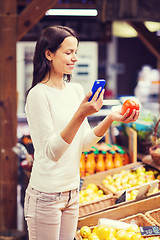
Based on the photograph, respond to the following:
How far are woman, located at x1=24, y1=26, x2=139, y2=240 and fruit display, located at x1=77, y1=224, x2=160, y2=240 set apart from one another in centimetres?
44

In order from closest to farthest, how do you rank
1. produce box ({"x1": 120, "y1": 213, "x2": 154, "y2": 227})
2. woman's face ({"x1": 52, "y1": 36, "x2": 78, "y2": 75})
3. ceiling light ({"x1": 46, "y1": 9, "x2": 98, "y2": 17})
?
woman's face ({"x1": 52, "y1": 36, "x2": 78, "y2": 75}), produce box ({"x1": 120, "y1": 213, "x2": 154, "y2": 227}), ceiling light ({"x1": 46, "y1": 9, "x2": 98, "y2": 17})

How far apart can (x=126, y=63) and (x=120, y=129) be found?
9.65 m

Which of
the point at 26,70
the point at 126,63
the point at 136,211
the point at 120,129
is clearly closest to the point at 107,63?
the point at 126,63

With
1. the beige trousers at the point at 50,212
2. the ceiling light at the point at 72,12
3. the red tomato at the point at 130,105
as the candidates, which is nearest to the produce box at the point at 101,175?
the beige trousers at the point at 50,212

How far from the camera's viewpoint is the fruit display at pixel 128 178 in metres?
3.14

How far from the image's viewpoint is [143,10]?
2.22m

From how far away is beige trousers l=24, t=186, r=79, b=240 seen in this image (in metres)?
1.79

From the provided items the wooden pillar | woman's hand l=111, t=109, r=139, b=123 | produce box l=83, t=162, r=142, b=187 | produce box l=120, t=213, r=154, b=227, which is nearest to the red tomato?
woman's hand l=111, t=109, r=139, b=123

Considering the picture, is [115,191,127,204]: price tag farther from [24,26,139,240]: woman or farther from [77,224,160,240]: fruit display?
[24,26,139,240]: woman

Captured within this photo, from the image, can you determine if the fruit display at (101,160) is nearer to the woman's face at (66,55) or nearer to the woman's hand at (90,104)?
the woman's face at (66,55)

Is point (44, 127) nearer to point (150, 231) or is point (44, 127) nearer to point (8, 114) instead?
point (150, 231)

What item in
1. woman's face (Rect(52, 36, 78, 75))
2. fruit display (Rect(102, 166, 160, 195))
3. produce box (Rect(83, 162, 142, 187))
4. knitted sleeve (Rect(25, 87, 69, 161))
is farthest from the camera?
produce box (Rect(83, 162, 142, 187))

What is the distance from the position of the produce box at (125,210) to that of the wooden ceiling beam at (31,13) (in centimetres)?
209

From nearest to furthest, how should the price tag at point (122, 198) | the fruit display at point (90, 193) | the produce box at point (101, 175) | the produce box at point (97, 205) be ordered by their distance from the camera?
1. the price tag at point (122, 198)
2. the produce box at point (97, 205)
3. the fruit display at point (90, 193)
4. the produce box at point (101, 175)
